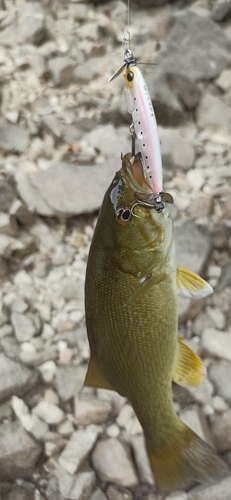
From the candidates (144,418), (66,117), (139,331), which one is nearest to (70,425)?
(144,418)

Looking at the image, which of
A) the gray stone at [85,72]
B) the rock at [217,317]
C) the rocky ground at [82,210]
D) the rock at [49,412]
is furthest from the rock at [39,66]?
the rock at [49,412]

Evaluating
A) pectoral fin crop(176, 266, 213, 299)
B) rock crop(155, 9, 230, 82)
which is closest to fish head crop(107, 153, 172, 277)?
Answer: pectoral fin crop(176, 266, 213, 299)

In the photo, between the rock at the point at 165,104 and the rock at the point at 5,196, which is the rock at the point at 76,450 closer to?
the rock at the point at 5,196

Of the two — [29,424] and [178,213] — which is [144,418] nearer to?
[29,424]

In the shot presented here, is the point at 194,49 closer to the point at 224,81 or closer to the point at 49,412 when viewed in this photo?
the point at 224,81

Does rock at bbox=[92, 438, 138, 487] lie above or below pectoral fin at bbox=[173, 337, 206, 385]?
below

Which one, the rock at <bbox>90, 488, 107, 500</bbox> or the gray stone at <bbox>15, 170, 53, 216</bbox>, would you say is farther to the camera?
the gray stone at <bbox>15, 170, 53, 216</bbox>

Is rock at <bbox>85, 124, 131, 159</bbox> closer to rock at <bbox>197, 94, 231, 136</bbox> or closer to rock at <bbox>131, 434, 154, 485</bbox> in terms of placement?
rock at <bbox>197, 94, 231, 136</bbox>
